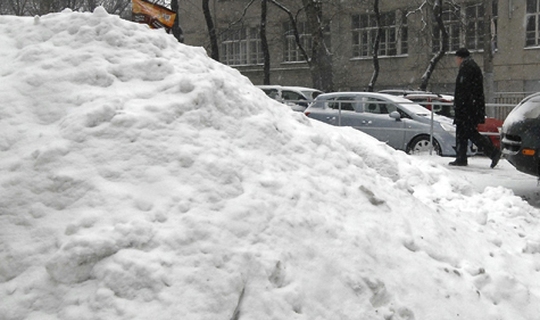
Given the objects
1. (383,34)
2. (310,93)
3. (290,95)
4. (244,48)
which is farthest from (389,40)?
(290,95)

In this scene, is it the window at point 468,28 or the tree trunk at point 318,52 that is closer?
the tree trunk at point 318,52

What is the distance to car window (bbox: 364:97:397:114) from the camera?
13883mm

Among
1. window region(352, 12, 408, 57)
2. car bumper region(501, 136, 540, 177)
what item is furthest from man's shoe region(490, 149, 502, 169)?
window region(352, 12, 408, 57)

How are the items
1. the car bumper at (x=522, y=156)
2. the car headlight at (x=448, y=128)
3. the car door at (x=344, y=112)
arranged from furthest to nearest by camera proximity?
the car door at (x=344, y=112)
the car headlight at (x=448, y=128)
the car bumper at (x=522, y=156)

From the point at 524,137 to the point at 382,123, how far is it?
6.11 meters

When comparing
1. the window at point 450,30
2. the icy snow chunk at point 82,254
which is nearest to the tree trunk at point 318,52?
the window at point 450,30

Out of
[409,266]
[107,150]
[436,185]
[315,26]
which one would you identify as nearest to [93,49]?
[107,150]

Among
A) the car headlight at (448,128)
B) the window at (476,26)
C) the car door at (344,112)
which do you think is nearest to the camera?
the car headlight at (448,128)

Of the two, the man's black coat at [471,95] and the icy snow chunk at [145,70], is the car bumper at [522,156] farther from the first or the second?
the icy snow chunk at [145,70]

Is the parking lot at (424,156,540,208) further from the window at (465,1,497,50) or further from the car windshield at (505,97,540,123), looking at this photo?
the window at (465,1,497,50)

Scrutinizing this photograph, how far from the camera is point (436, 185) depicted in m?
7.15

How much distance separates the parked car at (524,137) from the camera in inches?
301

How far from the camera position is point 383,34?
1379 inches

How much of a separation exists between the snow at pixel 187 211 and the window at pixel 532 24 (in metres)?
28.3
